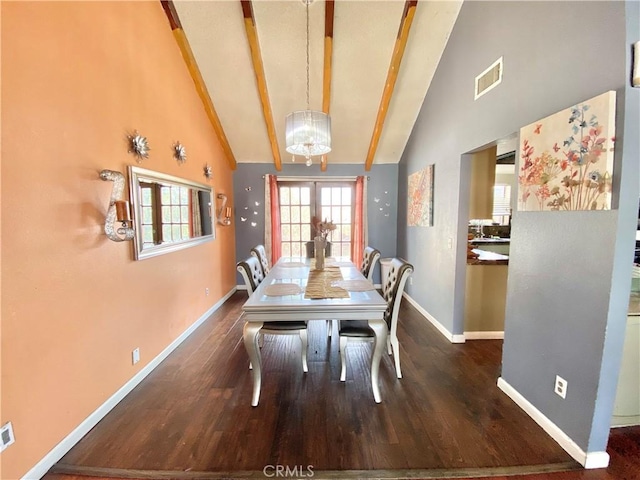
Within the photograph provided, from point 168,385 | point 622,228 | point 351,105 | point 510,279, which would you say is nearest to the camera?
point 622,228

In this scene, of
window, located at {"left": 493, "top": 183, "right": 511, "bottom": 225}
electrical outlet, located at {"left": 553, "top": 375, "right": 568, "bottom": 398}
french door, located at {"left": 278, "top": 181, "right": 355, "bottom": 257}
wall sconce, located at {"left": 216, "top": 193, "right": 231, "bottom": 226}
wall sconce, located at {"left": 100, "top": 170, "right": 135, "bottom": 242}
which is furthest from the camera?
window, located at {"left": 493, "top": 183, "right": 511, "bottom": 225}

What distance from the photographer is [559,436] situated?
165cm

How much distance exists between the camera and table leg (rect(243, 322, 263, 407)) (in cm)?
191

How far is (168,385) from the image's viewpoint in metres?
2.24

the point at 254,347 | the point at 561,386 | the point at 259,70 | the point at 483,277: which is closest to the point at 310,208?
the point at 259,70

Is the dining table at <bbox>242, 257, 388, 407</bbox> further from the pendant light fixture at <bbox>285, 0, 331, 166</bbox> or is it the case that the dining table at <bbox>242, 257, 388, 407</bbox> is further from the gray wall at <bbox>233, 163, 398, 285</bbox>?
the gray wall at <bbox>233, 163, 398, 285</bbox>

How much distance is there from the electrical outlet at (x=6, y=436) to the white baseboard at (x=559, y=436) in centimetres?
303

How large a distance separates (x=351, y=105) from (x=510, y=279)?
10.1 feet

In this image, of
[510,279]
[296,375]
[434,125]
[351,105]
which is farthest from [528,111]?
[296,375]

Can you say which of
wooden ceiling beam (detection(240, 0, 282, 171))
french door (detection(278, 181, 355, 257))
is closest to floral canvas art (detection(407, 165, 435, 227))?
french door (detection(278, 181, 355, 257))

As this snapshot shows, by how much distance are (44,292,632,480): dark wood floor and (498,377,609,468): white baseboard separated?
4 cm

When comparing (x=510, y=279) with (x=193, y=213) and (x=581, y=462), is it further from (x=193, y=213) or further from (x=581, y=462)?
(x=193, y=213)

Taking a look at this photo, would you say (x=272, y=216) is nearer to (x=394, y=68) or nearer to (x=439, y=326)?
(x=394, y=68)

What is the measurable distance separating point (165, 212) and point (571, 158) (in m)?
3.25
